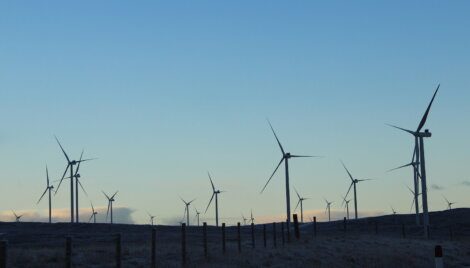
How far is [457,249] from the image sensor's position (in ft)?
175

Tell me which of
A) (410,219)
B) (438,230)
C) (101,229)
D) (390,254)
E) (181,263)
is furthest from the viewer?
(410,219)

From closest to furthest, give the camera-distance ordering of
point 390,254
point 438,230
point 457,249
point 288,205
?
→ point 390,254 < point 457,249 < point 288,205 < point 438,230

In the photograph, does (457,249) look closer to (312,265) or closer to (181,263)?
(312,265)

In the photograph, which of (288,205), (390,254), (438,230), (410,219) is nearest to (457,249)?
(390,254)

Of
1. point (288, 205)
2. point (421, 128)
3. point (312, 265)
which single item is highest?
point (421, 128)

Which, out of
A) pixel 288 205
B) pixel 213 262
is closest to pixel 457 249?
pixel 288 205

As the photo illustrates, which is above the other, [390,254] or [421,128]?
[421,128]

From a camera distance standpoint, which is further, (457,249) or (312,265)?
(457,249)

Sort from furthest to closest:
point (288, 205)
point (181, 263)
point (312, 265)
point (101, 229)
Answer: point (101, 229) < point (288, 205) < point (312, 265) < point (181, 263)

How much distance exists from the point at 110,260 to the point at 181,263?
119 inches

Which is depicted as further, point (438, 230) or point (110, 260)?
point (438, 230)

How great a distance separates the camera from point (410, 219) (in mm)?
136750

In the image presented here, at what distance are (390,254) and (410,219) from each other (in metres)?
95.2

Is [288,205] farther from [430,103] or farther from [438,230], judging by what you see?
[438,230]
